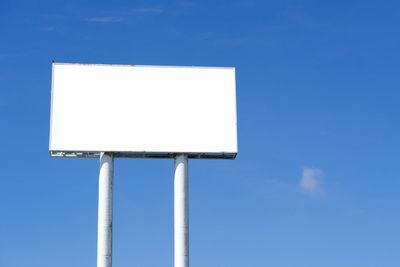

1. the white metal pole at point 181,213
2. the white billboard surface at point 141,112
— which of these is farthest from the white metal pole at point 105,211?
the white metal pole at point 181,213

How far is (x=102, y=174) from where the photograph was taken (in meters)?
42.1

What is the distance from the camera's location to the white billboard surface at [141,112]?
140 feet

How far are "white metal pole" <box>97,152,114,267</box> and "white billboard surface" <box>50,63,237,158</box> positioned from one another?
3.10 feet

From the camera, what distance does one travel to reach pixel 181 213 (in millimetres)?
41750

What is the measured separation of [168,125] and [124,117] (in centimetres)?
269

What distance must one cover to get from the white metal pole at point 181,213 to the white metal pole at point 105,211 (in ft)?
12.4

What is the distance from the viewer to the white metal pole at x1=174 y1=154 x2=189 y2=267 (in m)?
41.1

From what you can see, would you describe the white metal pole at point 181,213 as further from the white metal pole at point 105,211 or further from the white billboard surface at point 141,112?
the white metal pole at point 105,211

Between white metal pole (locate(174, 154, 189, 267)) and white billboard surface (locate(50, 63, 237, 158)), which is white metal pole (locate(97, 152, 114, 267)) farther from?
white metal pole (locate(174, 154, 189, 267))

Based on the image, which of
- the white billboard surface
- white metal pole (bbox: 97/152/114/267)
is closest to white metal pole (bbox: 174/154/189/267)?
the white billboard surface

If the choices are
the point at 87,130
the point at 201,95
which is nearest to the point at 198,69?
the point at 201,95

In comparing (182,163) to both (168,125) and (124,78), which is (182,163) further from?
(124,78)

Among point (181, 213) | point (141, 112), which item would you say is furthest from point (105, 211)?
point (141, 112)

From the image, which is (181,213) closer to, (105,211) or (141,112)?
(105,211)
